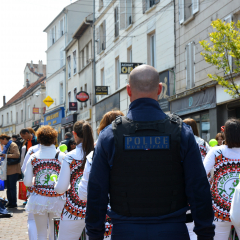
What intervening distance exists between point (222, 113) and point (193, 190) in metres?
11.4

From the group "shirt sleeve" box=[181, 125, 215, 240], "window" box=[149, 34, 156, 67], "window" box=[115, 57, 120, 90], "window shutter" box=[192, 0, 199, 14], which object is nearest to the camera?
"shirt sleeve" box=[181, 125, 215, 240]

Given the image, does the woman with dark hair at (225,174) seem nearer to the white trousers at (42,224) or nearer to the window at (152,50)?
the white trousers at (42,224)

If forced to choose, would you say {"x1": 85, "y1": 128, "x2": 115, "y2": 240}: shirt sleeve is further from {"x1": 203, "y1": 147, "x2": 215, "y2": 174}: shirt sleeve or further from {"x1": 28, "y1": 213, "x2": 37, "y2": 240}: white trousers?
{"x1": 28, "y1": 213, "x2": 37, "y2": 240}: white trousers

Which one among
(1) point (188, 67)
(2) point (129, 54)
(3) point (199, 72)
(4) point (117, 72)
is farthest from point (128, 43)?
(3) point (199, 72)

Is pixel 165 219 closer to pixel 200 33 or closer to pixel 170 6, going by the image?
pixel 200 33

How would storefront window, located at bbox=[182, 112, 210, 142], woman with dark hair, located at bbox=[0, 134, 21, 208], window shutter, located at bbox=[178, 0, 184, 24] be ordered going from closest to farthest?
1. woman with dark hair, located at bbox=[0, 134, 21, 208]
2. storefront window, located at bbox=[182, 112, 210, 142]
3. window shutter, located at bbox=[178, 0, 184, 24]

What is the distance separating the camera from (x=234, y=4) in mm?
12359

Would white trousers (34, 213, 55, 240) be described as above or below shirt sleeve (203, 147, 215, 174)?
below

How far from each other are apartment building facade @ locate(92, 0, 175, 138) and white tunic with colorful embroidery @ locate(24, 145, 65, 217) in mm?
11515

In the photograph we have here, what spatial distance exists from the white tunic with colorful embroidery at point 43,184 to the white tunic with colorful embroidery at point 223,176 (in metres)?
2.12

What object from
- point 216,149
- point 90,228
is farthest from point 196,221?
point 216,149

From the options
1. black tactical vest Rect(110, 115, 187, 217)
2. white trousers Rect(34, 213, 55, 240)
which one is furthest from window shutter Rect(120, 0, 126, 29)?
black tactical vest Rect(110, 115, 187, 217)

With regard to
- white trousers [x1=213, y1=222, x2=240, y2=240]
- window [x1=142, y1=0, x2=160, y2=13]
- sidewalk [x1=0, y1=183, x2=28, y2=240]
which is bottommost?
sidewalk [x1=0, y1=183, x2=28, y2=240]

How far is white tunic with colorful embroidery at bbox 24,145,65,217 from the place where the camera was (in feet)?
17.8
